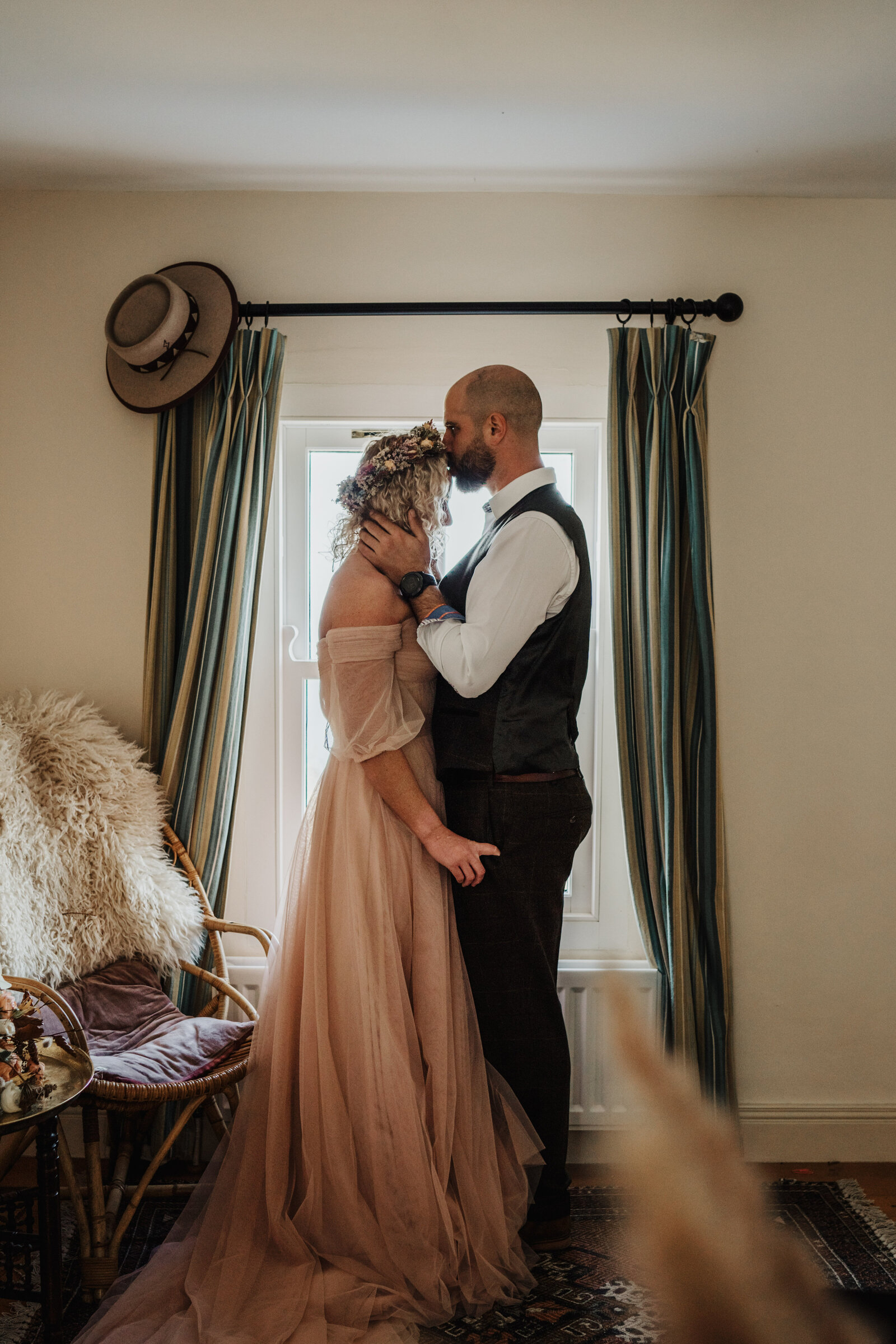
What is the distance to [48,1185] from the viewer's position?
1.72 m

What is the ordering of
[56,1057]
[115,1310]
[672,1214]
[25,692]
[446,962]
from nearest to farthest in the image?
1. [672,1214]
2. [115,1310]
3. [56,1057]
4. [446,962]
5. [25,692]

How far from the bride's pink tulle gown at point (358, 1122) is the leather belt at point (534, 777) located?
18cm

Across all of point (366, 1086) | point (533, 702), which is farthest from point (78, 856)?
point (533, 702)

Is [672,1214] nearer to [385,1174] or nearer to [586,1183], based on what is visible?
[385,1174]

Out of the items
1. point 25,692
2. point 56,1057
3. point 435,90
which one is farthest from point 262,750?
point 435,90

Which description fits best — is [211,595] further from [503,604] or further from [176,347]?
[503,604]

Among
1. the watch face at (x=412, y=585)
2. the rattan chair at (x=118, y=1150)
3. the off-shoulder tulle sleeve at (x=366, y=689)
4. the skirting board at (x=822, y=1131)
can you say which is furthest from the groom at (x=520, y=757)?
the skirting board at (x=822, y=1131)

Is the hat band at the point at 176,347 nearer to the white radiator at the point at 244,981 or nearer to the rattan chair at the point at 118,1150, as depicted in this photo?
the rattan chair at the point at 118,1150

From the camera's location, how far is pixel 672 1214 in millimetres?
229

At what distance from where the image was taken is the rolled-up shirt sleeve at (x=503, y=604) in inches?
78.8

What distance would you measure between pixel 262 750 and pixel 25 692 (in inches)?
26.5

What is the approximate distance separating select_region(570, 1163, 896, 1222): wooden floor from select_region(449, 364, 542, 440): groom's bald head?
1.98m

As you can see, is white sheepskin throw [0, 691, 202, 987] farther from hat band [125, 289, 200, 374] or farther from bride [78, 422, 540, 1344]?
hat band [125, 289, 200, 374]

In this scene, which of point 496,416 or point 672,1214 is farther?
point 496,416
